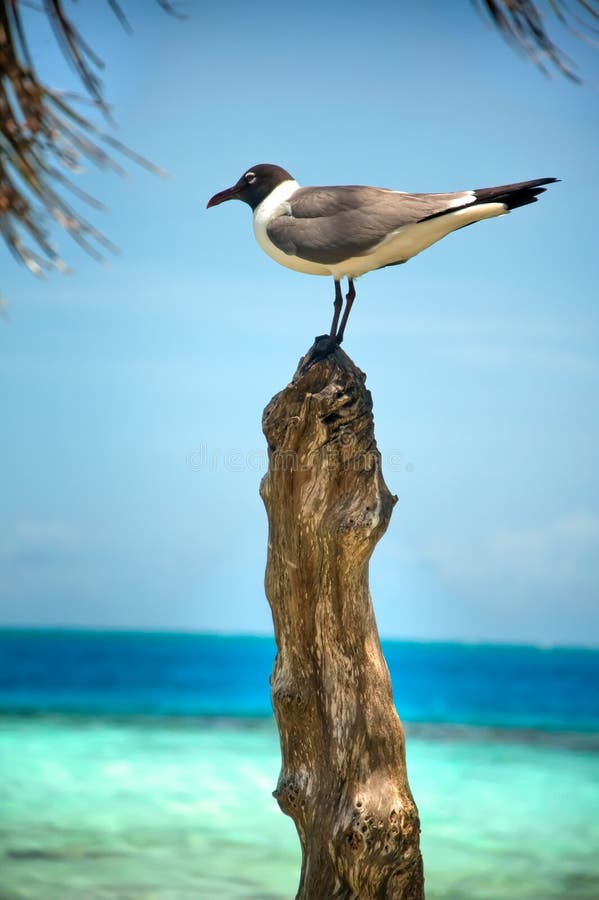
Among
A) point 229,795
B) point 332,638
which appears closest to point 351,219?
point 332,638

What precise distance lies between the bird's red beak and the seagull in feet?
0.15

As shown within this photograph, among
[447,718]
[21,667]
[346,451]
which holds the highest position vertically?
[21,667]

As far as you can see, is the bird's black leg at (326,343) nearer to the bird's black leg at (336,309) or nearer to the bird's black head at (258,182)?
the bird's black leg at (336,309)

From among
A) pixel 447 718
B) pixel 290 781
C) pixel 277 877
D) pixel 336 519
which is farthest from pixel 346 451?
pixel 447 718

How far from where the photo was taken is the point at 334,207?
384cm

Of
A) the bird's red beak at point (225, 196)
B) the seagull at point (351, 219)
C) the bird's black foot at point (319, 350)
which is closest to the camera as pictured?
the seagull at point (351, 219)

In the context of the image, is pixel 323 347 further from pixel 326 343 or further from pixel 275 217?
pixel 275 217

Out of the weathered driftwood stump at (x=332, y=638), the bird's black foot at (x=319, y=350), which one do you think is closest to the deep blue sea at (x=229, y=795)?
the weathered driftwood stump at (x=332, y=638)

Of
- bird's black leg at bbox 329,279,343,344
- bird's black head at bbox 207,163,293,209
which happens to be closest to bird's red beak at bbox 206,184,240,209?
bird's black head at bbox 207,163,293,209

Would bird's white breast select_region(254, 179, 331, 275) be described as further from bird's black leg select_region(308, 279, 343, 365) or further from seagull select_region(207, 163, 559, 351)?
bird's black leg select_region(308, 279, 343, 365)

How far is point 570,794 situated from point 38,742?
17.6ft

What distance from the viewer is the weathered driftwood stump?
373 centimetres

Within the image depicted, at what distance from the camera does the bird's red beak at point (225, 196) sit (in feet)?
13.6

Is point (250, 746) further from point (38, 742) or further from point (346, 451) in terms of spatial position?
point (346, 451)
